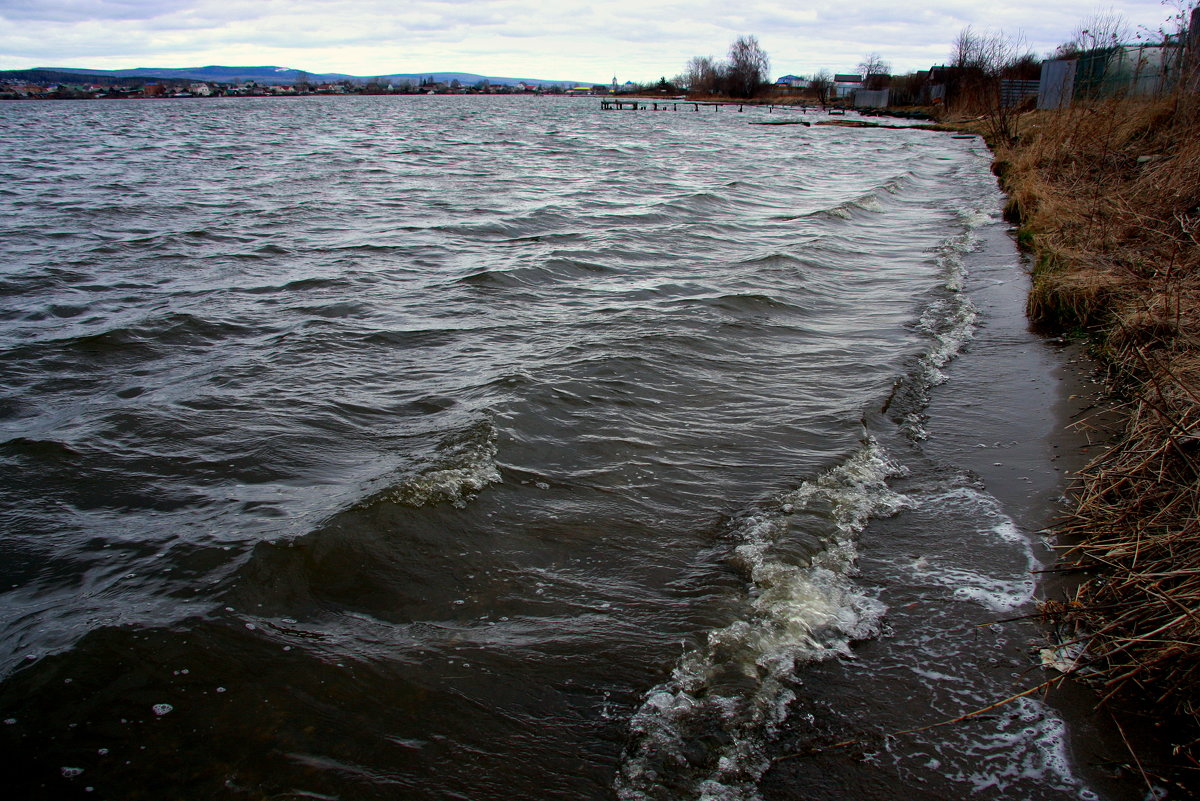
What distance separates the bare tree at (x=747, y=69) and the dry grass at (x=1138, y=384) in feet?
446

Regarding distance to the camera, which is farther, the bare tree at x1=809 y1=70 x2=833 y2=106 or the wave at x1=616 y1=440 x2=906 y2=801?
the bare tree at x1=809 y1=70 x2=833 y2=106

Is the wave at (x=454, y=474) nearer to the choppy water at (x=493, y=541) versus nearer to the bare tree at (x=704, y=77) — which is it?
the choppy water at (x=493, y=541)

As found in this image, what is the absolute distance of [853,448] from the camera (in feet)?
17.5

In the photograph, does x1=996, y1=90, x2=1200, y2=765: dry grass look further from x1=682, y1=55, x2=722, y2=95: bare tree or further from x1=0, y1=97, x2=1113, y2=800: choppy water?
x1=682, y1=55, x2=722, y2=95: bare tree

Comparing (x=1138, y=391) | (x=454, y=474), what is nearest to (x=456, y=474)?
(x=454, y=474)

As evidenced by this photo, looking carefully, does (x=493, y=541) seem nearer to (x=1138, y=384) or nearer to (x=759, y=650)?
(x=759, y=650)

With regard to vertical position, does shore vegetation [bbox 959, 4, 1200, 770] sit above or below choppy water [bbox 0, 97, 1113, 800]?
above

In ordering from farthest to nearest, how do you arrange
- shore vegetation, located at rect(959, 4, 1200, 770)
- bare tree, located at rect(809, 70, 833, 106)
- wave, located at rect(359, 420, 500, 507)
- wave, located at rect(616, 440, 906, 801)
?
bare tree, located at rect(809, 70, 833, 106) → wave, located at rect(359, 420, 500, 507) → shore vegetation, located at rect(959, 4, 1200, 770) → wave, located at rect(616, 440, 906, 801)

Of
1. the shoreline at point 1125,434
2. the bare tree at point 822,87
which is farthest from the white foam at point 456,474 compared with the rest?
the bare tree at point 822,87

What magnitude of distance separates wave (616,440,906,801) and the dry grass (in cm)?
102

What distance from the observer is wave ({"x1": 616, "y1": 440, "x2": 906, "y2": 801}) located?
2701 millimetres

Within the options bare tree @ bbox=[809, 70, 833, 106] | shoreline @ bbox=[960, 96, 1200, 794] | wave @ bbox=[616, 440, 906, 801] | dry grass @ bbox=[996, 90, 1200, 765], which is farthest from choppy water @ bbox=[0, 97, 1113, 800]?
bare tree @ bbox=[809, 70, 833, 106]

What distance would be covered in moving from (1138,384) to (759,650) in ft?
13.6

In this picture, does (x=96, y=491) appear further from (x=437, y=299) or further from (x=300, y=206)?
(x=300, y=206)
